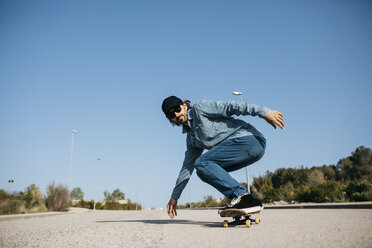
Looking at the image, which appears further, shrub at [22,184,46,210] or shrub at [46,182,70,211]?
shrub at [46,182,70,211]

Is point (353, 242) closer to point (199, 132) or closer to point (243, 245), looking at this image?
point (243, 245)

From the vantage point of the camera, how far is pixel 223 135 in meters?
3.38

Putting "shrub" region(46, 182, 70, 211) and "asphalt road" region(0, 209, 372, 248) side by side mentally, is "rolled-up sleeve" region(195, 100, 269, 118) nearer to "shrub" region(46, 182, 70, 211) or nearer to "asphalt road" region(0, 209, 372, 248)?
"asphalt road" region(0, 209, 372, 248)

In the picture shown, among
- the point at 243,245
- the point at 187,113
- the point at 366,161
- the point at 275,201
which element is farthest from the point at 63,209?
the point at 366,161

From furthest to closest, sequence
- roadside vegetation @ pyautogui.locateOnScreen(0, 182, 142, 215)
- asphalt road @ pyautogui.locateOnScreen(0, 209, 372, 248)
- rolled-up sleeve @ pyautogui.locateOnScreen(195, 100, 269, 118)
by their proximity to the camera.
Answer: roadside vegetation @ pyautogui.locateOnScreen(0, 182, 142, 215), rolled-up sleeve @ pyautogui.locateOnScreen(195, 100, 269, 118), asphalt road @ pyautogui.locateOnScreen(0, 209, 372, 248)

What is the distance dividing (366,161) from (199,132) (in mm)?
31729

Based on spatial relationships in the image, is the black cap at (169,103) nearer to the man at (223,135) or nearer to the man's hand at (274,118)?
the man at (223,135)

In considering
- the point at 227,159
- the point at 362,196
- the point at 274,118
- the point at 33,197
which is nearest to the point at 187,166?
the point at 227,159

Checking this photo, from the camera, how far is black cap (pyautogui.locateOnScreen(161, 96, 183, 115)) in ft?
11.4

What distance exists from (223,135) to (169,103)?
77 centimetres

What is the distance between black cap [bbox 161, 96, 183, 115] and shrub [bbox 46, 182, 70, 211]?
1877 centimetres

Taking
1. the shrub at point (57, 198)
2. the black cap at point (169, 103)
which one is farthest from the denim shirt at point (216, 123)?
the shrub at point (57, 198)

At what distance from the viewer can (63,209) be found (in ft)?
64.2

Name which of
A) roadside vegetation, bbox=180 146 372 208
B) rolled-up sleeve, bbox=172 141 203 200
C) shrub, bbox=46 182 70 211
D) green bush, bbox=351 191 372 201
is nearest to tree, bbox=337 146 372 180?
roadside vegetation, bbox=180 146 372 208
